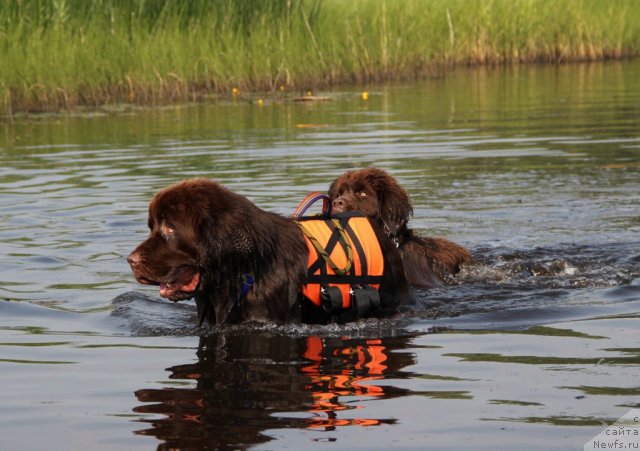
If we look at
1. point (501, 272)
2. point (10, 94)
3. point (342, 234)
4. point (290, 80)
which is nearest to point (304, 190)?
point (501, 272)

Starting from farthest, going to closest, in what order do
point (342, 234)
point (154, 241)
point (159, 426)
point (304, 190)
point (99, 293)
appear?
point (304, 190) < point (99, 293) < point (342, 234) < point (154, 241) < point (159, 426)

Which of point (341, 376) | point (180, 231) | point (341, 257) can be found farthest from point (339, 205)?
point (341, 376)

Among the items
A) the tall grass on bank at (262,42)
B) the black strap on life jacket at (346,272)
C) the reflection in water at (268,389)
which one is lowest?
the reflection in water at (268,389)

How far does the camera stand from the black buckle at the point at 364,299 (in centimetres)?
686

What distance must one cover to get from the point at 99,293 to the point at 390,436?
4.14 meters

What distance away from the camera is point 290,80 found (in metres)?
23.6

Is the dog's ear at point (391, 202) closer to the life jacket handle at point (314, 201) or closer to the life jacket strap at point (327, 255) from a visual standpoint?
the life jacket handle at point (314, 201)

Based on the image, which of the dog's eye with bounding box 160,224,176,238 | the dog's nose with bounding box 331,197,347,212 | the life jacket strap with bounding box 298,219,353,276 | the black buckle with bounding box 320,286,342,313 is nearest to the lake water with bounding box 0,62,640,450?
the black buckle with bounding box 320,286,342,313

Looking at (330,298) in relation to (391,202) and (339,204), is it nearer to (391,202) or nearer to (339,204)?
(339,204)

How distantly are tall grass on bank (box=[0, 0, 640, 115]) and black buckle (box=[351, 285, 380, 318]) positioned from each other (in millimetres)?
14126

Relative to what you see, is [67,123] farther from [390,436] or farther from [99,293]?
[390,436]

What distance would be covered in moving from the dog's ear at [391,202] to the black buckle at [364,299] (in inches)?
61.5

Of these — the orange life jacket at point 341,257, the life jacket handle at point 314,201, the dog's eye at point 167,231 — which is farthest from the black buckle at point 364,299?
the dog's eye at point 167,231

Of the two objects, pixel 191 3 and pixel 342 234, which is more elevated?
pixel 191 3
